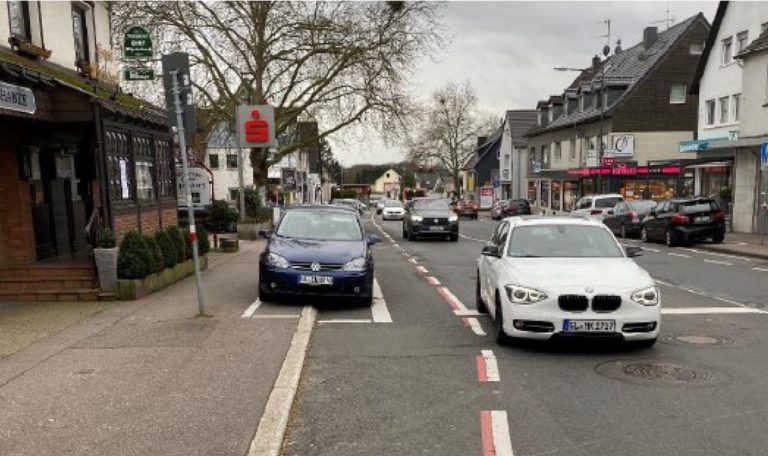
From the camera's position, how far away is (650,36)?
46.1 meters

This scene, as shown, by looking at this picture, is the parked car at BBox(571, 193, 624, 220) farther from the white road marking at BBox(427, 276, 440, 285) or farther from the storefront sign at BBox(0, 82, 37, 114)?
the storefront sign at BBox(0, 82, 37, 114)

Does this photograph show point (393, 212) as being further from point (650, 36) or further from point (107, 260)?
point (107, 260)

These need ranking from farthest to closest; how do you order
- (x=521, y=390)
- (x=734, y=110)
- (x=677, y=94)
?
(x=677, y=94) → (x=734, y=110) → (x=521, y=390)

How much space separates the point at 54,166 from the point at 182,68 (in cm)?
598

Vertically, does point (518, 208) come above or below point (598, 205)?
below

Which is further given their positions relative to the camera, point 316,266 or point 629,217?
point 629,217

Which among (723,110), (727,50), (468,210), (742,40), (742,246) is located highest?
(742,40)

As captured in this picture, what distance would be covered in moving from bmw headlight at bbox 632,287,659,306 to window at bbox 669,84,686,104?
39.7 metres

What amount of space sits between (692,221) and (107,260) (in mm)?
18063

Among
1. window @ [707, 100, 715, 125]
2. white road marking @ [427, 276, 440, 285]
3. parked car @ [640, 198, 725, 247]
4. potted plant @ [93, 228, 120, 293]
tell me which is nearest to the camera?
potted plant @ [93, 228, 120, 293]

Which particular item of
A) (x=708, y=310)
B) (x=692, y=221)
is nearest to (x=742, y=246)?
(x=692, y=221)

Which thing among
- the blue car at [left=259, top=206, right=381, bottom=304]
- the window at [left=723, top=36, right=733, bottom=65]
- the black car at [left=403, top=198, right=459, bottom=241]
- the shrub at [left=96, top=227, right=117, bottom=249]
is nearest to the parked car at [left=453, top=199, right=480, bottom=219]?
the window at [left=723, top=36, right=733, bottom=65]

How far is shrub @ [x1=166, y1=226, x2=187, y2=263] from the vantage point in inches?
507

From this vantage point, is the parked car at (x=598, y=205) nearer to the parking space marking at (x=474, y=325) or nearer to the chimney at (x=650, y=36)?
the chimney at (x=650, y=36)
